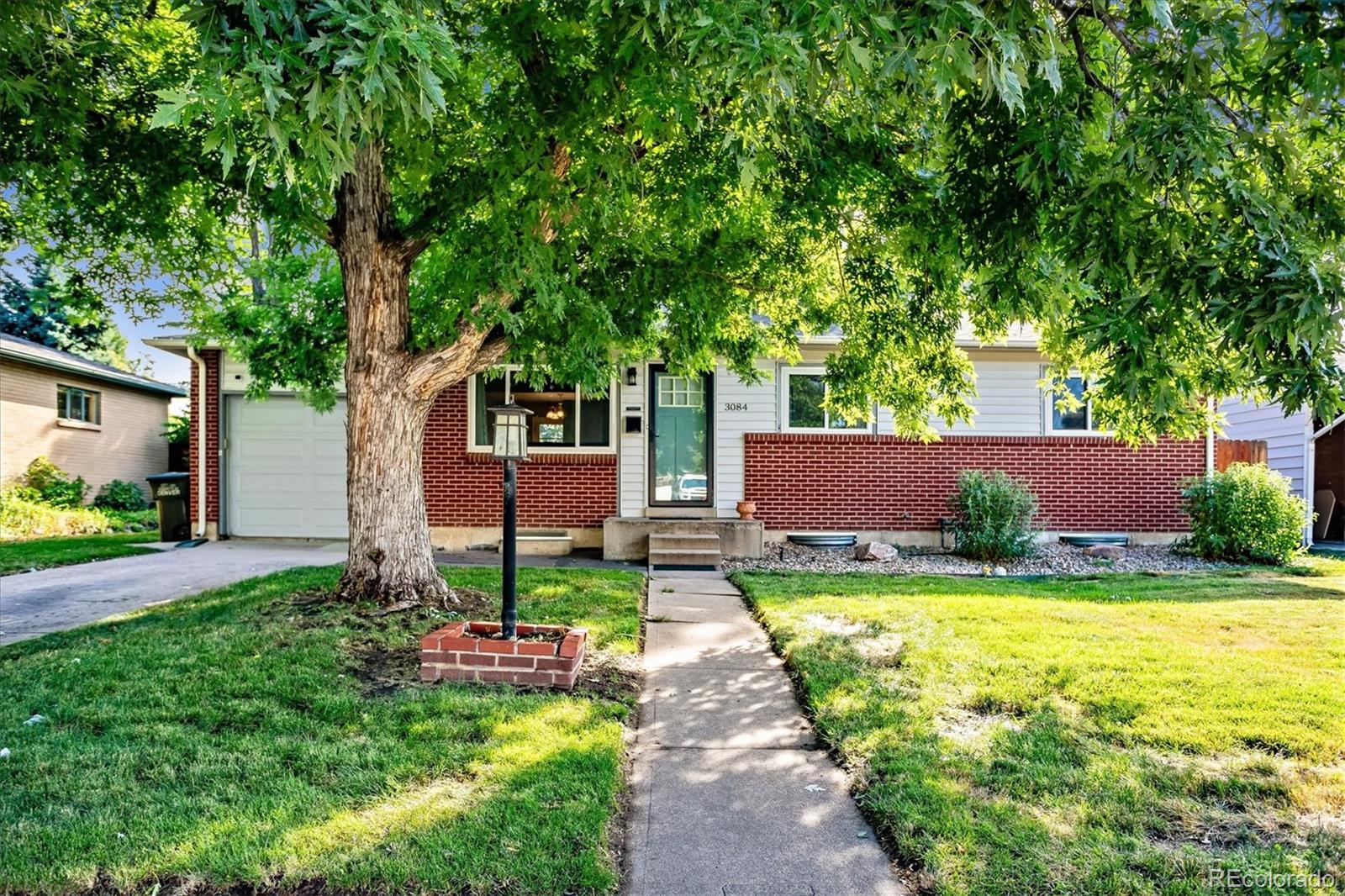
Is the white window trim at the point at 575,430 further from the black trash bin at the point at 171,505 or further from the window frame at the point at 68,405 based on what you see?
the window frame at the point at 68,405

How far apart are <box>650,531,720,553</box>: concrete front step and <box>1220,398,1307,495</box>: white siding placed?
881 centimetres

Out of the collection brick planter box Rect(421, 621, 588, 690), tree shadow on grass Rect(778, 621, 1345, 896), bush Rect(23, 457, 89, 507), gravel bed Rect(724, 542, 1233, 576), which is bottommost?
gravel bed Rect(724, 542, 1233, 576)

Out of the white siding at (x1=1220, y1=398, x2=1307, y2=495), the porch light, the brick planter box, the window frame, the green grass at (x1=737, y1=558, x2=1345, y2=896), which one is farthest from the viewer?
the window frame

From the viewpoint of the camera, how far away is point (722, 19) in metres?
2.57

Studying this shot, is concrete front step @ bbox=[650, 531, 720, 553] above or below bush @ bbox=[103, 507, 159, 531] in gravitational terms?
above

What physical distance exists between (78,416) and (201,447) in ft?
27.0

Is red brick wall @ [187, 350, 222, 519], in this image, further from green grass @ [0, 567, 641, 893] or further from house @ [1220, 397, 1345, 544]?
house @ [1220, 397, 1345, 544]

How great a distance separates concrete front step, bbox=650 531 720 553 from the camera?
9.11 metres

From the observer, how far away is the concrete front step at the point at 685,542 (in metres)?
9.11

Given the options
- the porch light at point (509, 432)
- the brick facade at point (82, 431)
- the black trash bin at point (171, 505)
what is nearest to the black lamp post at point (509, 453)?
the porch light at point (509, 432)

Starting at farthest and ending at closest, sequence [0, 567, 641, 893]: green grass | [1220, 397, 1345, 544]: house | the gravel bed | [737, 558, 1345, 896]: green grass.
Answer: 1. [1220, 397, 1345, 544]: house
2. the gravel bed
3. [737, 558, 1345, 896]: green grass
4. [0, 567, 641, 893]: green grass

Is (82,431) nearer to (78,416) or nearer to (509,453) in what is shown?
(78,416)

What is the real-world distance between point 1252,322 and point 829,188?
2718mm

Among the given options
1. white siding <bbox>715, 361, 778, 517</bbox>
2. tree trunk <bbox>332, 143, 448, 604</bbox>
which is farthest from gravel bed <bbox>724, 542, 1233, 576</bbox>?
tree trunk <bbox>332, 143, 448, 604</bbox>
